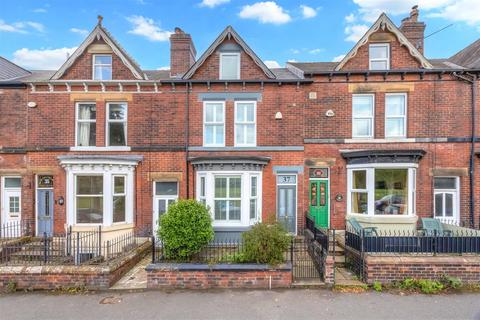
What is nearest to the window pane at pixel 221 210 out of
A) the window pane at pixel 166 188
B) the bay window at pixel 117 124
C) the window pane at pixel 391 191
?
the window pane at pixel 166 188

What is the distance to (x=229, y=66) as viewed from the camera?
11859mm

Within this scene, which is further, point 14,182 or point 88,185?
point 14,182

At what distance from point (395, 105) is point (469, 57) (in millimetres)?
6297

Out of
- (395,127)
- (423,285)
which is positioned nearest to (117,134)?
(423,285)

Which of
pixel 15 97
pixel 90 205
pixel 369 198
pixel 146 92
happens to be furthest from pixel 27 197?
pixel 369 198

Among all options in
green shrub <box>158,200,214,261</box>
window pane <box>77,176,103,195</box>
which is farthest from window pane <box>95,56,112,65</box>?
green shrub <box>158,200,214,261</box>

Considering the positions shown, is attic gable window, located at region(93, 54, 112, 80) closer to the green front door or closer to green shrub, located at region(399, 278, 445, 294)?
the green front door

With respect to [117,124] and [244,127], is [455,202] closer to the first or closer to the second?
[244,127]

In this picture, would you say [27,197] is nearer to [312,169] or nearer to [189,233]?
[189,233]

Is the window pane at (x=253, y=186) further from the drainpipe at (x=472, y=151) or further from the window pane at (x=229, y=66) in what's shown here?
the drainpipe at (x=472, y=151)

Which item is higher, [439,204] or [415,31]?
[415,31]

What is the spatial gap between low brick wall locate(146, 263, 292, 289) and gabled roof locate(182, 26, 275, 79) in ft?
25.6

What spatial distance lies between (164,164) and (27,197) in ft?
19.4

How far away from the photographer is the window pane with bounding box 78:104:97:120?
1176cm
